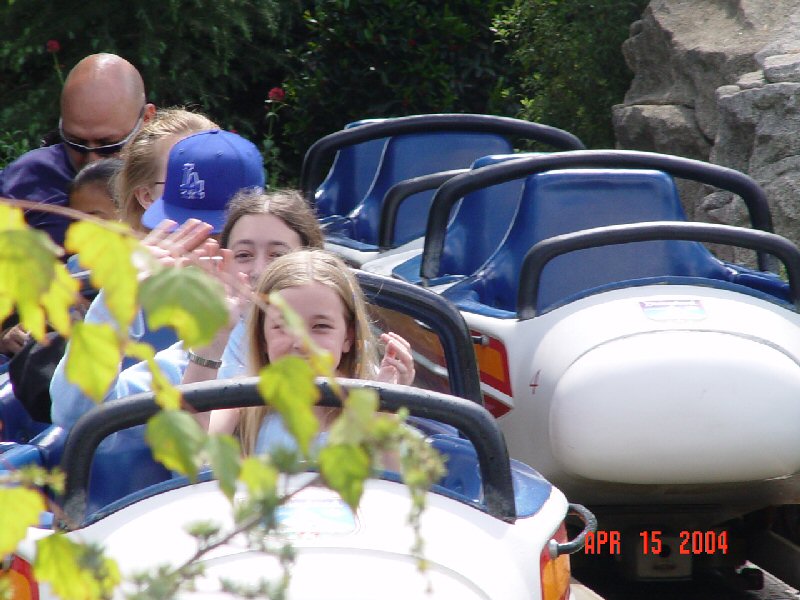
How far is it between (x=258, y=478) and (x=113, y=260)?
0.15 m

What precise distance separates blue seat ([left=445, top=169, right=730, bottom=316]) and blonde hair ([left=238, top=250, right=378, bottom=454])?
139 cm

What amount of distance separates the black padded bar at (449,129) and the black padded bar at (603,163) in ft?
4.09

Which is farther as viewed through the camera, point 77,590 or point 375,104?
point 375,104

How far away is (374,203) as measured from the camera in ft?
18.8

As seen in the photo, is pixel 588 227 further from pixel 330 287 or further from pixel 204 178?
pixel 330 287

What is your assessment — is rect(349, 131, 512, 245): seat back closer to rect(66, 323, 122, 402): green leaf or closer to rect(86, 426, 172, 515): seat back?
rect(86, 426, 172, 515): seat back

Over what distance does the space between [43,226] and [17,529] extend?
3443mm

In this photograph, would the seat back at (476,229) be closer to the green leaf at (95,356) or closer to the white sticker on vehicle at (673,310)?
the white sticker on vehicle at (673,310)

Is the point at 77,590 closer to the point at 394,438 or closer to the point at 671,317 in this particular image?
the point at 394,438

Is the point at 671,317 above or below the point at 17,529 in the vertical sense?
below

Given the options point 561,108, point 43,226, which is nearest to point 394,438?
point 43,226

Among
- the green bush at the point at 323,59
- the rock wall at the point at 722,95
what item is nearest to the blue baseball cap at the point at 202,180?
the rock wall at the point at 722,95

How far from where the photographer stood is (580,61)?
870cm

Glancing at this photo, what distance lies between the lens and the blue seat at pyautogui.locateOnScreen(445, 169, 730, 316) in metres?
3.88
